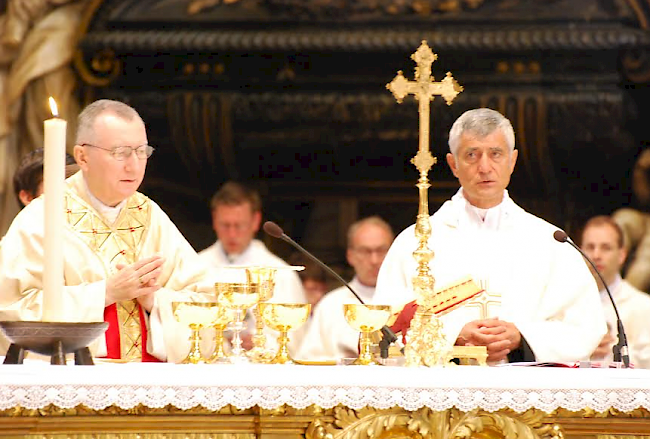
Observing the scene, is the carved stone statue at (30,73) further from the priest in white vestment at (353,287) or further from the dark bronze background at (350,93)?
the priest in white vestment at (353,287)

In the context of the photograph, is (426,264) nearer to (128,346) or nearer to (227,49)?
(128,346)

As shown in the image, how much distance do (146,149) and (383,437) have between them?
1.45 meters

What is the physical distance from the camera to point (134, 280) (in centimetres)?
460

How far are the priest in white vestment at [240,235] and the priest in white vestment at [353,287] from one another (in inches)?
5.9

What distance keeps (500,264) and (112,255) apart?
1494 millimetres

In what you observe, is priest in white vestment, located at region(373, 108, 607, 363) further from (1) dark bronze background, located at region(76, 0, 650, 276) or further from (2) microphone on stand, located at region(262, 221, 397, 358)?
(1) dark bronze background, located at region(76, 0, 650, 276)

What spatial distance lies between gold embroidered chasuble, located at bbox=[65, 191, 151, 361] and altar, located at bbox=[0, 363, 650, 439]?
0.89 m

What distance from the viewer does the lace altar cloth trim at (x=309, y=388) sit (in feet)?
12.5

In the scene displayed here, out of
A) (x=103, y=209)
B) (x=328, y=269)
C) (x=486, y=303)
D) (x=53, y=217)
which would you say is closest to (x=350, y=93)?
(x=486, y=303)

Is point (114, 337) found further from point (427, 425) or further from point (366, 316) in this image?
point (427, 425)

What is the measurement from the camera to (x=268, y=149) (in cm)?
931

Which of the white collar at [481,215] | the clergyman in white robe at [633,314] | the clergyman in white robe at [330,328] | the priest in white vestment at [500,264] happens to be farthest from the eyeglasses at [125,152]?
the clergyman in white robe at [633,314]

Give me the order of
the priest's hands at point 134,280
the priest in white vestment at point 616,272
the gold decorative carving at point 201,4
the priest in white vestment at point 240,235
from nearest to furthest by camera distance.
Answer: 1. the priest's hands at point 134,280
2. the priest in white vestment at point 616,272
3. the priest in white vestment at point 240,235
4. the gold decorative carving at point 201,4

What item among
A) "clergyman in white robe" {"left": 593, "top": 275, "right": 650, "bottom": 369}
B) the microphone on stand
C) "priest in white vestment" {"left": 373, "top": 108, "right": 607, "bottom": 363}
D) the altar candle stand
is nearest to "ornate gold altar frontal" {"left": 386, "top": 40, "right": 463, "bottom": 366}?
the microphone on stand
